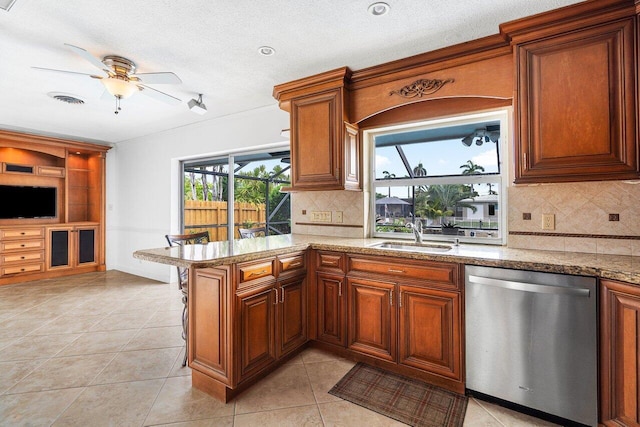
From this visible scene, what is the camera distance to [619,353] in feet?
5.13

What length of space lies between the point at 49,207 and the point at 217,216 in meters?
3.27

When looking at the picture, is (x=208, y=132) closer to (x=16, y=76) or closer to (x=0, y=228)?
(x=16, y=76)

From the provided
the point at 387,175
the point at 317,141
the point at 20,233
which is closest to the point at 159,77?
the point at 317,141

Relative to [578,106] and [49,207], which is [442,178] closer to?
[578,106]

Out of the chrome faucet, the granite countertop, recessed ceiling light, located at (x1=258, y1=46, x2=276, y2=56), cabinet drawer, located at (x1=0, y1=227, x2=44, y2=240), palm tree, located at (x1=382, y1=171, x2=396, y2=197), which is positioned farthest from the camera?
cabinet drawer, located at (x1=0, y1=227, x2=44, y2=240)

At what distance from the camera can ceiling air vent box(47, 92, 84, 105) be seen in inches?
135

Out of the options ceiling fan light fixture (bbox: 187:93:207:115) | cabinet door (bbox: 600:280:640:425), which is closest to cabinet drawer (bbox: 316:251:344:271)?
cabinet door (bbox: 600:280:640:425)

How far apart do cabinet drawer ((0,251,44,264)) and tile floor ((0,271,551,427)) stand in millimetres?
1769

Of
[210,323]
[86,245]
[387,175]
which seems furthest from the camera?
[86,245]

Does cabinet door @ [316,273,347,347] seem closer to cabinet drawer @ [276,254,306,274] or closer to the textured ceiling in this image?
cabinet drawer @ [276,254,306,274]

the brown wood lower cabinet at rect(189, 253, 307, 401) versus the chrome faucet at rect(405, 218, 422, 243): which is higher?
the chrome faucet at rect(405, 218, 422, 243)

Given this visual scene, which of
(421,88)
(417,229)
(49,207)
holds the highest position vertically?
(421,88)

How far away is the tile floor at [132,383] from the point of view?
5.98ft

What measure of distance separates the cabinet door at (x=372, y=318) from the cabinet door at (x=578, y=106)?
49.0 inches
